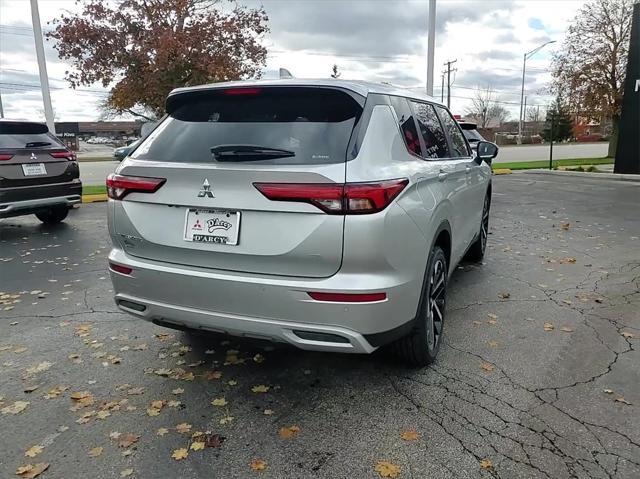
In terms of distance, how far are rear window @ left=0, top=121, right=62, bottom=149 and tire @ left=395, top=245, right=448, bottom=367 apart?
6.50 meters

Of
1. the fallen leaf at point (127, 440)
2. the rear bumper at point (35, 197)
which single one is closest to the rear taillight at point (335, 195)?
the fallen leaf at point (127, 440)

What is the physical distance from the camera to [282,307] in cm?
254

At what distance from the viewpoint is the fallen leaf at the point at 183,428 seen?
2.65 metres

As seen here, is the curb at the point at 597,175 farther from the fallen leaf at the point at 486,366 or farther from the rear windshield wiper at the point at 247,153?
the rear windshield wiper at the point at 247,153

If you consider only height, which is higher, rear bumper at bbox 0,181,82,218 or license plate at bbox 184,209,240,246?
license plate at bbox 184,209,240,246

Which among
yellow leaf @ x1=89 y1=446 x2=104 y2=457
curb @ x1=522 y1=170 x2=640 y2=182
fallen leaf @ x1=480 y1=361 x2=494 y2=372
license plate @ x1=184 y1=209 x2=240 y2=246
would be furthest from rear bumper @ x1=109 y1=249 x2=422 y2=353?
curb @ x1=522 y1=170 x2=640 y2=182

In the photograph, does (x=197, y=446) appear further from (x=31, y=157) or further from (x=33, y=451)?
(x=31, y=157)

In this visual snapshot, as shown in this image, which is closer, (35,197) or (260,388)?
(260,388)

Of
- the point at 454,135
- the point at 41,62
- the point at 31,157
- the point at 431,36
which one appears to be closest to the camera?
the point at 454,135

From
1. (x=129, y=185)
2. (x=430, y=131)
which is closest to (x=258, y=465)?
(x=129, y=185)

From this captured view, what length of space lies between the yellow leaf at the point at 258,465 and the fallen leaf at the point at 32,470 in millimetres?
967

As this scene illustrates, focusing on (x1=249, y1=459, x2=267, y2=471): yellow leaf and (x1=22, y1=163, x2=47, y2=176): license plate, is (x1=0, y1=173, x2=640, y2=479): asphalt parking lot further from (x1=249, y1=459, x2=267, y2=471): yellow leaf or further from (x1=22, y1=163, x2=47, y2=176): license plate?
(x1=22, y1=163, x2=47, y2=176): license plate

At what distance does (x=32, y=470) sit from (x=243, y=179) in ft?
5.55

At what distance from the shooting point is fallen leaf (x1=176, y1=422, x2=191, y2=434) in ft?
→ 8.71
